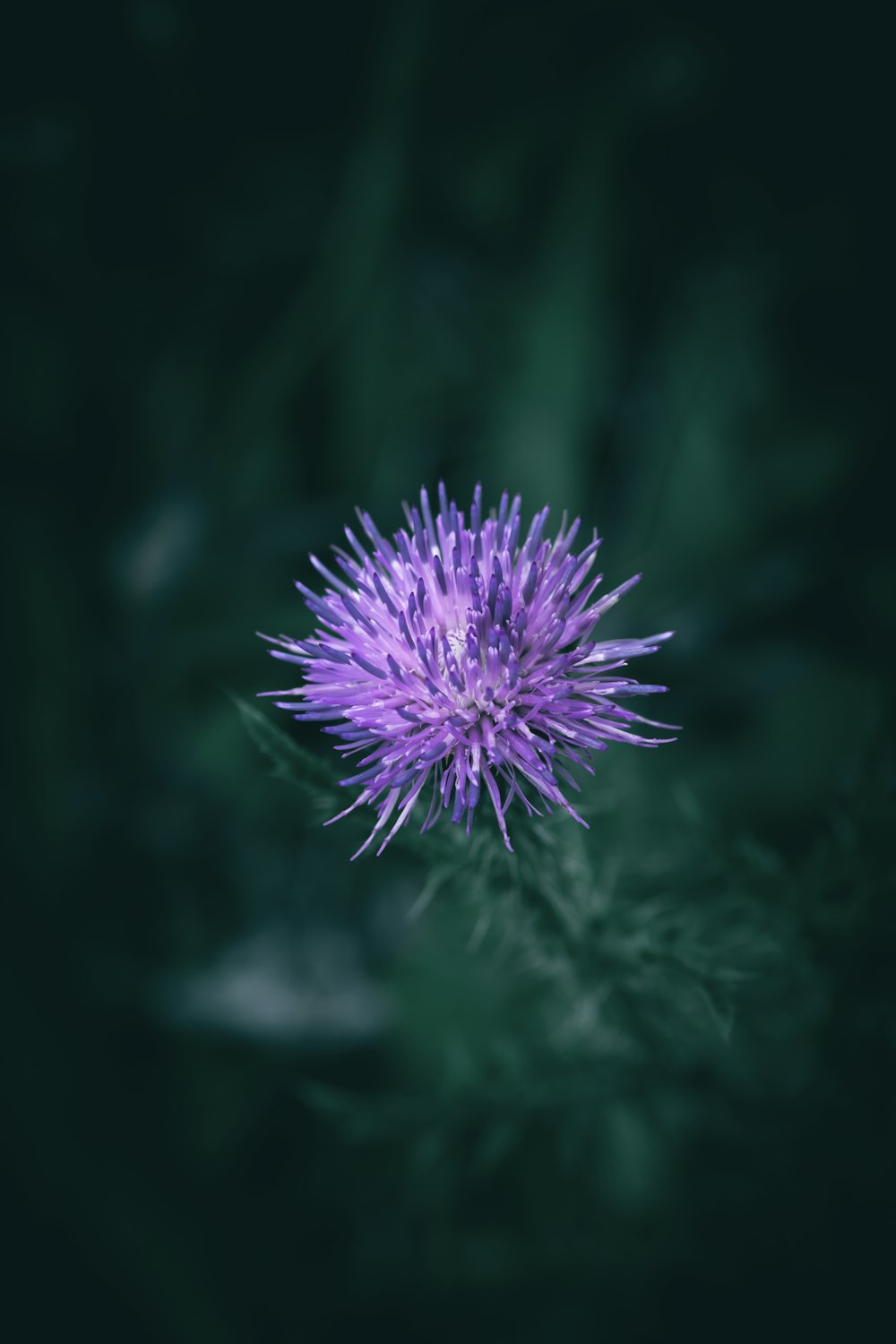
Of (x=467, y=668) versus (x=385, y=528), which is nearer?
(x=467, y=668)

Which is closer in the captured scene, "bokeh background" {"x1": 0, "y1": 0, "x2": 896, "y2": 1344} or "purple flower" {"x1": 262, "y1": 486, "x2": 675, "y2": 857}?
"purple flower" {"x1": 262, "y1": 486, "x2": 675, "y2": 857}

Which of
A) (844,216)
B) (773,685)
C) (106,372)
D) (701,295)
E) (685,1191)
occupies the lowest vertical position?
(685,1191)

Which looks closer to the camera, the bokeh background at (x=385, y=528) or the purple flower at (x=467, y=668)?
the purple flower at (x=467, y=668)

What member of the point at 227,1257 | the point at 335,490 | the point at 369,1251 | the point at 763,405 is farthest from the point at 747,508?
the point at 227,1257

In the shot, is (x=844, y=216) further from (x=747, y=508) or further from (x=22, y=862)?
(x=22, y=862)
